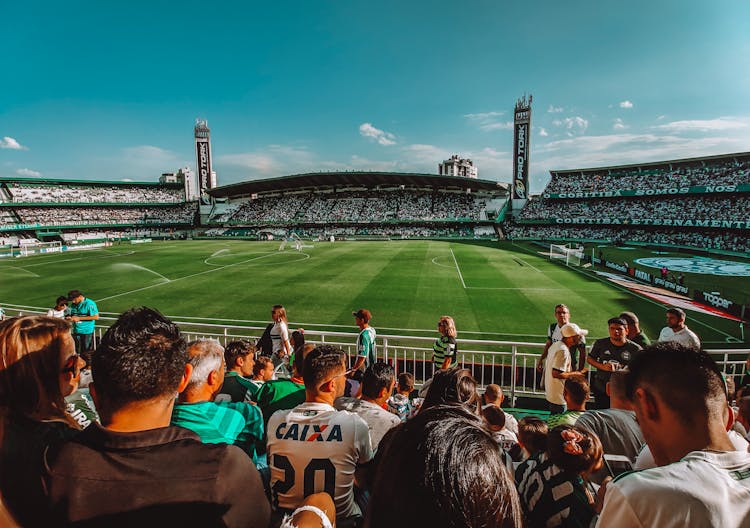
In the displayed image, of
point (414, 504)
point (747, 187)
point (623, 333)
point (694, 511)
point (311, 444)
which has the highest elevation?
point (747, 187)

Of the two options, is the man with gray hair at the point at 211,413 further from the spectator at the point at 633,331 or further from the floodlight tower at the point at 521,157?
the floodlight tower at the point at 521,157

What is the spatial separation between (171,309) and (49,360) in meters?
17.8

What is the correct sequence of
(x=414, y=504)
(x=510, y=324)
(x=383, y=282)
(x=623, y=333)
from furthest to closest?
(x=383, y=282), (x=510, y=324), (x=623, y=333), (x=414, y=504)

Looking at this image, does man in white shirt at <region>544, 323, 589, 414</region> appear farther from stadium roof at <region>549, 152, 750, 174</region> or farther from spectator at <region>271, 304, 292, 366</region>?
stadium roof at <region>549, 152, 750, 174</region>

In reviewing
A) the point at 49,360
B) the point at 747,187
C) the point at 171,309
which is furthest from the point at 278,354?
the point at 747,187

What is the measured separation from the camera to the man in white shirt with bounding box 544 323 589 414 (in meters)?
6.34

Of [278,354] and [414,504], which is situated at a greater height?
[414,504]

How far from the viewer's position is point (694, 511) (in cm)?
158

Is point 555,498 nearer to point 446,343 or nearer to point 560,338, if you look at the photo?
point 446,343

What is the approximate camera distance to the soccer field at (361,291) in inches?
637

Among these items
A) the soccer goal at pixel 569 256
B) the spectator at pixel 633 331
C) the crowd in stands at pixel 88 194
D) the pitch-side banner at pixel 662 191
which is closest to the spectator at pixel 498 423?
the spectator at pixel 633 331

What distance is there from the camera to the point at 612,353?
645 centimetres

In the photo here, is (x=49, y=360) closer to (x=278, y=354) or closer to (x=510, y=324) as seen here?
(x=278, y=354)

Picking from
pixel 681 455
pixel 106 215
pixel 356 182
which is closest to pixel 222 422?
pixel 681 455
